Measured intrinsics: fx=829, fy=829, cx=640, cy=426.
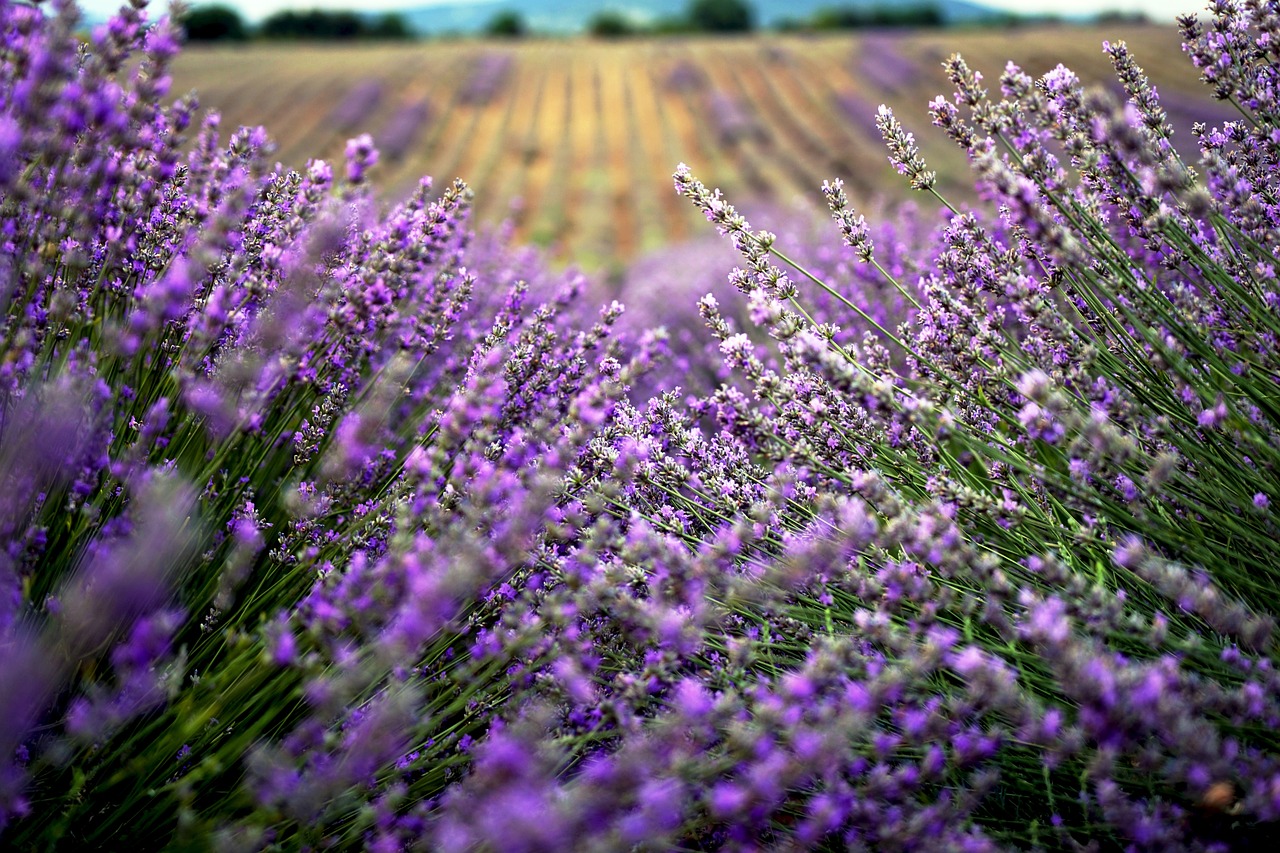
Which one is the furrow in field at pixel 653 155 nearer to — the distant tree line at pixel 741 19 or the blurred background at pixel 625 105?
the blurred background at pixel 625 105

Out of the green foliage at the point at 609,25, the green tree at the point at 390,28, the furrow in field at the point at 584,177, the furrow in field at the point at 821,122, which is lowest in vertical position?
the furrow in field at the point at 584,177

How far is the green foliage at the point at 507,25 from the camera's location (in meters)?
40.0

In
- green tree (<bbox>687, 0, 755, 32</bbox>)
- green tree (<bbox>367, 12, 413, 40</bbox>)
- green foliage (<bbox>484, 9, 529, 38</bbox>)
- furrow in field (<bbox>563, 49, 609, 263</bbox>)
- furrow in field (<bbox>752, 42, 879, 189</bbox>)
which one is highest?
green tree (<bbox>687, 0, 755, 32</bbox>)

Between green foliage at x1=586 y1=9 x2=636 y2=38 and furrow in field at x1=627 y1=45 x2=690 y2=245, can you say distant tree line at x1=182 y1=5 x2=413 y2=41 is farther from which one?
furrow in field at x1=627 y1=45 x2=690 y2=245

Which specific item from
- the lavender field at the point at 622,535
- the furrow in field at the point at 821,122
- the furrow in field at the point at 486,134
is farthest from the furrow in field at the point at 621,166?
the lavender field at the point at 622,535

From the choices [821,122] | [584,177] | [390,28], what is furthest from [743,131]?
[390,28]

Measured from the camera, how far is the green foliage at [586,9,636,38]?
39.0 meters

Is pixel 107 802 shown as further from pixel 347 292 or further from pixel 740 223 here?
pixel 740 223

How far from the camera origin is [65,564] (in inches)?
52.4

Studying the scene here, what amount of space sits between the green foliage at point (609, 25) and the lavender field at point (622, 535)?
1622 inches

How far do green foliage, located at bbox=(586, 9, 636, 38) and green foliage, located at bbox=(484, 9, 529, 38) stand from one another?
3.40m

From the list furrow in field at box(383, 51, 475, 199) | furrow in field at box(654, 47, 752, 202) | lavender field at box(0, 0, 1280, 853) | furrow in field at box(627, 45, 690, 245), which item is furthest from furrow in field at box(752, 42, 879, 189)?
lavender field at box(0, 0, 1280, 853)

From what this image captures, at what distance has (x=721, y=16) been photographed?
4028 centimetres

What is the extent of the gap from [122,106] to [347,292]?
43 centimetres
